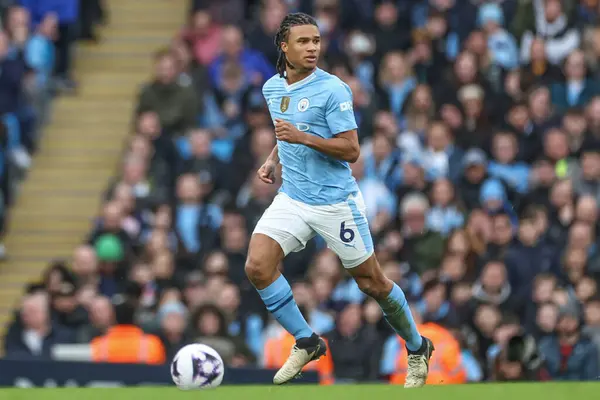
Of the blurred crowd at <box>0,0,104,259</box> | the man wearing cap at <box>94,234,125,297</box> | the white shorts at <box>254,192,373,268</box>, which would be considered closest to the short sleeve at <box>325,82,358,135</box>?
the white shorts at <box>254,192,373,268</box>

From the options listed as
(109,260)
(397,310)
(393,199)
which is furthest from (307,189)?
(109,260)

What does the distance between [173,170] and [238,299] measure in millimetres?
2651

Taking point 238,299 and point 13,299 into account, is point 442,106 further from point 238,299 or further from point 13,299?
point 13,299

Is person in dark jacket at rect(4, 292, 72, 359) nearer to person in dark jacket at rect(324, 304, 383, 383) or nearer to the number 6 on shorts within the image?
person in dark jacket at rect(324, 304, 383, 383)

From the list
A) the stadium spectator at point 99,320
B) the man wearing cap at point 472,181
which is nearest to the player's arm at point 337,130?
the stadium spectator at point 99,320

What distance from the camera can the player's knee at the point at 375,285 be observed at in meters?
10.5

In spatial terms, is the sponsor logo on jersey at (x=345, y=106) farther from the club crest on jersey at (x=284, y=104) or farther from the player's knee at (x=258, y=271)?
the player's knee at (x=258, y=271)

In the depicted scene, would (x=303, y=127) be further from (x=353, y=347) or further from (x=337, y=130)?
(x=353, y=347)

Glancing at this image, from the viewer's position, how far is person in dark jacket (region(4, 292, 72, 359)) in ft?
51.1

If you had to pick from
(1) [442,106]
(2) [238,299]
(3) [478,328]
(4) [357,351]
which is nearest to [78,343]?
(2) [238,299]

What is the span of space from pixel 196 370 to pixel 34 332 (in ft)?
18.2

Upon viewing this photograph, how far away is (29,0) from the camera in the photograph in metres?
20.3

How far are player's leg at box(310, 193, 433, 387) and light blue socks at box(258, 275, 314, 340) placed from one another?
1.33 feet

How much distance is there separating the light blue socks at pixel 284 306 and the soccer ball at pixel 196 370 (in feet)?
1.75
